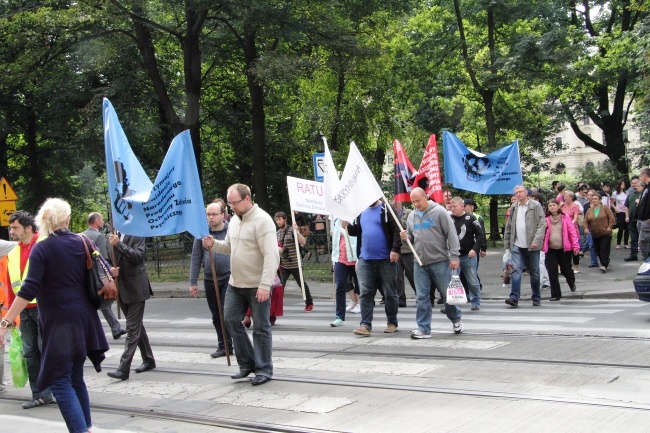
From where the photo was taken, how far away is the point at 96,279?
602cm

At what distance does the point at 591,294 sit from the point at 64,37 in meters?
17.6

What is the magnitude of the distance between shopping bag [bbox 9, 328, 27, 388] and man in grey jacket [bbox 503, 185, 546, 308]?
7.89m

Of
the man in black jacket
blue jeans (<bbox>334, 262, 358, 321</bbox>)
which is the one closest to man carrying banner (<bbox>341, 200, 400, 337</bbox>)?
blue jeans (<bbox>334, 262, 358, 321</bbox>)

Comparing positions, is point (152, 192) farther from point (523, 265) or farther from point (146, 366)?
point (523, 265)

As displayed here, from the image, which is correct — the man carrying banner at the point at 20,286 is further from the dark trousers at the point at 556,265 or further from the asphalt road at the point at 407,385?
the dark trousers at the point at 556,265

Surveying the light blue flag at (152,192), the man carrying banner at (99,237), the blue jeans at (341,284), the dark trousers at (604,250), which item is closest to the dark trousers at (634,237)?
the dark trousers at (604,250)

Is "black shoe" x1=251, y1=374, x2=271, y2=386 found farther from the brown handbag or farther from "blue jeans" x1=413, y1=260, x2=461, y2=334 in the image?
"blue jeans" x1=413, y1=260, x2=461, y2=334

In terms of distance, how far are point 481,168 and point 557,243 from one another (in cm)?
234

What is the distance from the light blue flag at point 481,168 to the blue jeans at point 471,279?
2149 mm

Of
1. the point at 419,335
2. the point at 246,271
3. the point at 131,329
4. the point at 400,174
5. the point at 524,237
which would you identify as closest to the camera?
the point at 246,271

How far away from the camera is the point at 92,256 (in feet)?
20.1

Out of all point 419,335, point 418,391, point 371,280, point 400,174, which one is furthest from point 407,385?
point 400,174

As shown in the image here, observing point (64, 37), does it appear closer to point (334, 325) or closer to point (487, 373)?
point (334, 325)

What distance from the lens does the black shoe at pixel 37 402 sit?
7.66 m
